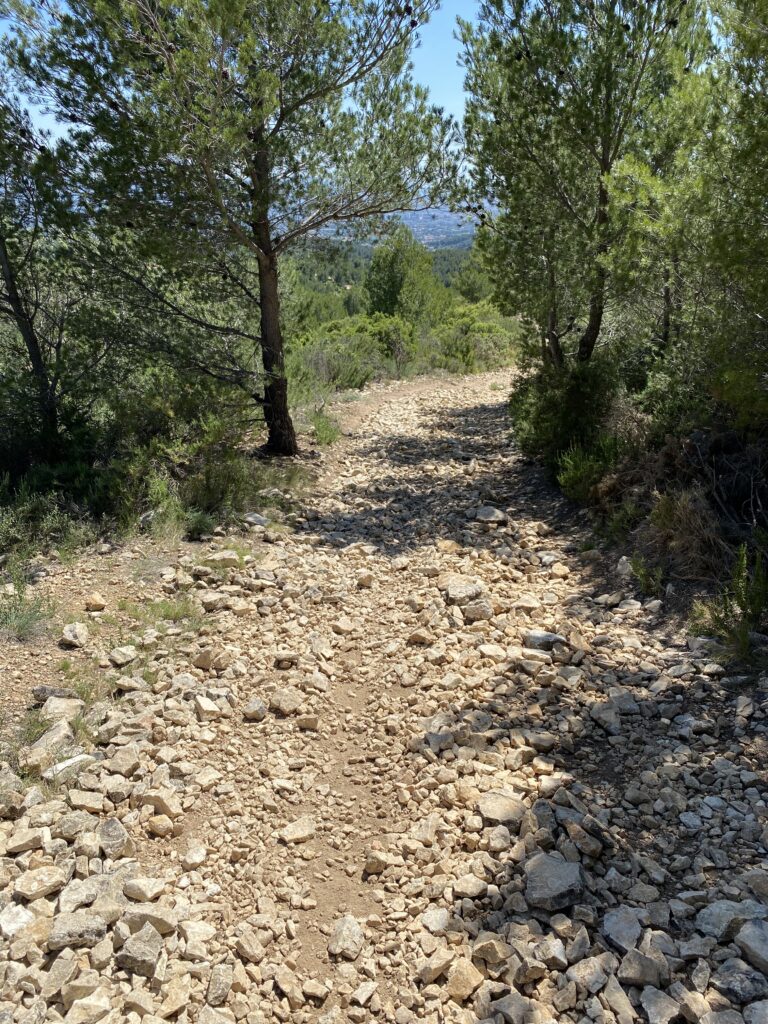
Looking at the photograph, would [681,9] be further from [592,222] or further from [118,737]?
[118,737]

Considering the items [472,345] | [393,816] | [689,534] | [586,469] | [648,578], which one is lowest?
[393,816]

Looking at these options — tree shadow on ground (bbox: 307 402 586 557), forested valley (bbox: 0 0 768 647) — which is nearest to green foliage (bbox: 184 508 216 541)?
forested valley (bbox: 0 0 768 647)

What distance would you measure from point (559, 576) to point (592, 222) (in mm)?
4375

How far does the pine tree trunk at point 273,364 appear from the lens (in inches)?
311

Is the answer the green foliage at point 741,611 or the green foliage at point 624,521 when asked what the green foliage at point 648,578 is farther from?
Result: the green foliage at point 624,521

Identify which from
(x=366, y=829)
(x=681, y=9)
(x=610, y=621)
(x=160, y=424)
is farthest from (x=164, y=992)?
(x=681, y=9)

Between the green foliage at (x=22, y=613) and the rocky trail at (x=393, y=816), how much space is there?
0.79 feet

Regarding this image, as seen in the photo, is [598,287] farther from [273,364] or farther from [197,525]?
[197,525]

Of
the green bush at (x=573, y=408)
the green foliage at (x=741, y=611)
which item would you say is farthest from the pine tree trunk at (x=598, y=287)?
the green foliage at (x=741, y=611)

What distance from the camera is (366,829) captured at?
3.28 m

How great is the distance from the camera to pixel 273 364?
8.10m

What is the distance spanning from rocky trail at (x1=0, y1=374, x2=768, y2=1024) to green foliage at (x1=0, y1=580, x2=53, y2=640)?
0.79 feet

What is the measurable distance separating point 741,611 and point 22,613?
4.43 metres

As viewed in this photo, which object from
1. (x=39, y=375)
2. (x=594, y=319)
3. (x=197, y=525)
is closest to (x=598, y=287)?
(x=594, y=319)
